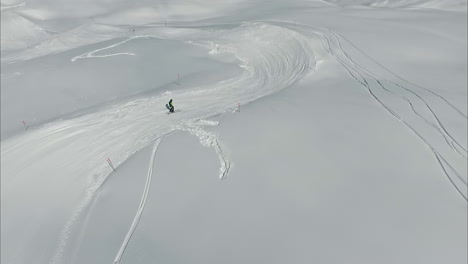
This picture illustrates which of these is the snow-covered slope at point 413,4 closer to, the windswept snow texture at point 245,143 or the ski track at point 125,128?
the windswept snow texture at point 245,143

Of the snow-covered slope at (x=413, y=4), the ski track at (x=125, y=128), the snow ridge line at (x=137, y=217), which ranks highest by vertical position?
the snow-covered slope at (x=413, y=4)

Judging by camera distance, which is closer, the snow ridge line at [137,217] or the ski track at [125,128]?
the snow ridge line at [137,217]

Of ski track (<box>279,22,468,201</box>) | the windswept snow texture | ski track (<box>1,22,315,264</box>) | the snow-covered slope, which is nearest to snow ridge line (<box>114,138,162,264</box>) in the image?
the windswept snow texture

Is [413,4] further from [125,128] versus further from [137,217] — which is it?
[137,217]

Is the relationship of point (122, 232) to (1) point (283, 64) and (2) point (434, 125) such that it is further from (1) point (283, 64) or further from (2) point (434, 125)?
(1) point (283, 64)

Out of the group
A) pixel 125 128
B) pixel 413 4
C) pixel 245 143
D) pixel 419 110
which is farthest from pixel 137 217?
pixel 413 4

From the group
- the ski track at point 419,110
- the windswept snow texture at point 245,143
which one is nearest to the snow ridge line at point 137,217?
the windswept snow texture at point 245,143

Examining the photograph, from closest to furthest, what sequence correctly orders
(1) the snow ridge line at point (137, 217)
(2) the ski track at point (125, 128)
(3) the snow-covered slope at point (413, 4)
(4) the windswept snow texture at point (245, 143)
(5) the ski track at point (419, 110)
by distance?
(4) the windswept snow texture at point (245, 143), (1) the snow ridge line at point (137, 217), (5) the ski track at point (419, 110), (2) the ski track at point (125, 128), (3) the snow-covered slope at point (413, 4)

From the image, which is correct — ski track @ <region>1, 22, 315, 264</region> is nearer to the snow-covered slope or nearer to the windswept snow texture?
the windswept snow texture
